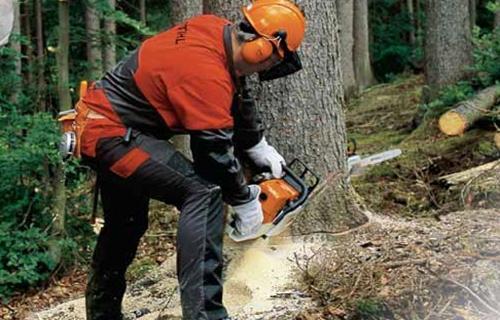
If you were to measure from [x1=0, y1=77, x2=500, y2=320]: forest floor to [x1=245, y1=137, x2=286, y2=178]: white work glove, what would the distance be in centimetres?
53

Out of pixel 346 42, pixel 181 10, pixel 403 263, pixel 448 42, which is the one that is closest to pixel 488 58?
pixel 448 42

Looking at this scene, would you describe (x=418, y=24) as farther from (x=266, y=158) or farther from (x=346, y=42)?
(x=266, y=158)

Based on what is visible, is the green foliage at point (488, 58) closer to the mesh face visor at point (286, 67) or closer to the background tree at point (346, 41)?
the mesh face visor at point (286, 67)

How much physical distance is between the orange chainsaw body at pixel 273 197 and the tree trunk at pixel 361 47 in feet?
49.1

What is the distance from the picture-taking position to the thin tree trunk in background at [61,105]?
22.3 feet

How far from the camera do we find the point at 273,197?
409 cm

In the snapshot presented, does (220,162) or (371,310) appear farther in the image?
(371,310)

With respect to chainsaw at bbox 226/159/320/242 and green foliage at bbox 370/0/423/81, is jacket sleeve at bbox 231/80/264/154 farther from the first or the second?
green foliage at bbox 370/0/423/81

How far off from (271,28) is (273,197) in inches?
35.8

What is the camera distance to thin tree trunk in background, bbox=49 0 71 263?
679cm

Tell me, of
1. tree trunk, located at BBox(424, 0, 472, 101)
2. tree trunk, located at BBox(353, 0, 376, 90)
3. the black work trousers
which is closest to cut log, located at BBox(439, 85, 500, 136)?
tree trunk, located at BBox(424, 0, 472, 101)

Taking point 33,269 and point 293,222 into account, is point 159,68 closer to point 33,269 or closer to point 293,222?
point 293,222

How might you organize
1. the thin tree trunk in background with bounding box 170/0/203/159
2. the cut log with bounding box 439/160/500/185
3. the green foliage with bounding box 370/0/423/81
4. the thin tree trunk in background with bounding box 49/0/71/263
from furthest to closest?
the green foliage with bounding box 370/0/423/81, the thin tree trunk in background with bounding box 170/0/203/159, the thin tree trunk in background with bounding box 49/0/71/263, the cut log with bounding box 439/160/500/185

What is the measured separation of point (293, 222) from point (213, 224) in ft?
4.28
